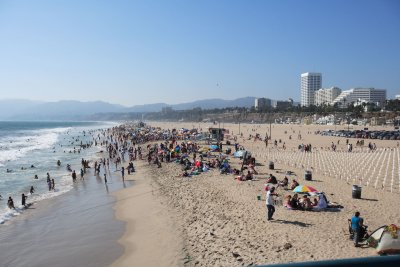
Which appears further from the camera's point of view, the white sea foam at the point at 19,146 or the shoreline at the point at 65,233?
the white sea foam at the point at 19,146

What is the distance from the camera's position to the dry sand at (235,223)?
927 cm

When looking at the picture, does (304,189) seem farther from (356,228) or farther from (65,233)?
(65,233)

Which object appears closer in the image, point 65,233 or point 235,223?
point 235,223

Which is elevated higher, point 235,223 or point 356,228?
point 356,228

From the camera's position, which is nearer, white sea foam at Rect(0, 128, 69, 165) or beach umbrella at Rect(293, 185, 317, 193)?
beach umbrella at Rect(293, 185, 317, 193)

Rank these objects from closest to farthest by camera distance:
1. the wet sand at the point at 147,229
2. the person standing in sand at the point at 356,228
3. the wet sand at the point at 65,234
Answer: the person standing in sand at the point at 356,228 → the wet sand at the point at 147,229 → the wet sand at the point at 65,234

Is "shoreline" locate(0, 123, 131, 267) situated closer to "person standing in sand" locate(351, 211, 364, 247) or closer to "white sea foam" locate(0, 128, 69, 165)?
"person standing in sand" locate(351, 211, 364, 247)

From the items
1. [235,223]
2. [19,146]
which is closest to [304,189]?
[235,223]

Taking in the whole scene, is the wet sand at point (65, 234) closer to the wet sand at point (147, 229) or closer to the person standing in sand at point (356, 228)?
the wet sand at point (147, 229)

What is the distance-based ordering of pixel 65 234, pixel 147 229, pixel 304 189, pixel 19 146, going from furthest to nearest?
1. pixel 19 146
2. pixel 304 189
3. pixel 147 229
4. pixel 65 234

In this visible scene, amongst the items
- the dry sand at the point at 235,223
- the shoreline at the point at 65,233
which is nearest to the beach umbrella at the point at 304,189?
the dry sand at the point at 235,223

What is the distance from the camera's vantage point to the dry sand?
9266 millimetres

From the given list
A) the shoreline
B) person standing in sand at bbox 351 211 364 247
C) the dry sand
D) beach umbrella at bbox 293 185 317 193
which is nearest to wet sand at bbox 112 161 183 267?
the dry sand

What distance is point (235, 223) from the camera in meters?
11.8
